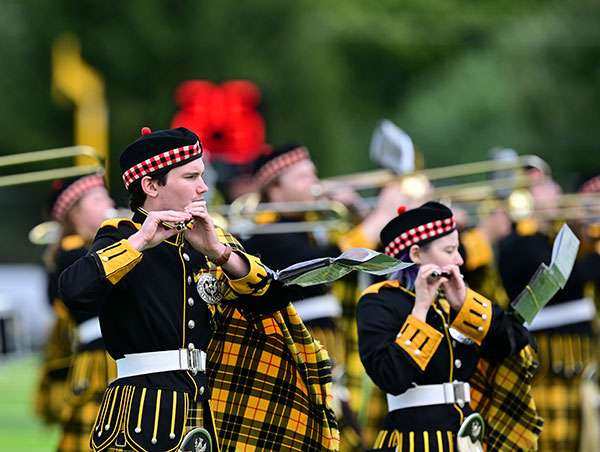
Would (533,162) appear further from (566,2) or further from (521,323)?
(566,2)

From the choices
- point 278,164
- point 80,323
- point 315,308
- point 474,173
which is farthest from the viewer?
point 474,173

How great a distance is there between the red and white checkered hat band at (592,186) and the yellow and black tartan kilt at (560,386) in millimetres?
1322

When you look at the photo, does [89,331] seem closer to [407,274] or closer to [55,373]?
[55,373]

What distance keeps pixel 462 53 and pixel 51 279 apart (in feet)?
121

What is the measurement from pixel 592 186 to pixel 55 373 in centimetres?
417

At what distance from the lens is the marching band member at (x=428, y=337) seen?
5.62 m

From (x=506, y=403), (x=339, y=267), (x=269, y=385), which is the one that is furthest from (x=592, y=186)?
(x=339, y=267)

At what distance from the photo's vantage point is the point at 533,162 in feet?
31.3

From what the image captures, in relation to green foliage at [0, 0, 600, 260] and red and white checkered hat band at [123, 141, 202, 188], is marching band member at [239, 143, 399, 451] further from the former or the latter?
green foliage at [0, 0, 600, 260]

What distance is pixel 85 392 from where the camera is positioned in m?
7.90

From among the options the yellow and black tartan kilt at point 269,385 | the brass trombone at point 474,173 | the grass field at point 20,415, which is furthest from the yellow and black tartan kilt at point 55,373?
the yellow and black tartan kilt at point 269,385

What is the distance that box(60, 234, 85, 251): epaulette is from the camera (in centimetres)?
787

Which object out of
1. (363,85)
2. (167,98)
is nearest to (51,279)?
(167,98)

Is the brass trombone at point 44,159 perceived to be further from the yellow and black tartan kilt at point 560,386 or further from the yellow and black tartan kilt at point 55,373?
the yellow and black tartan kilt at point 560,386
